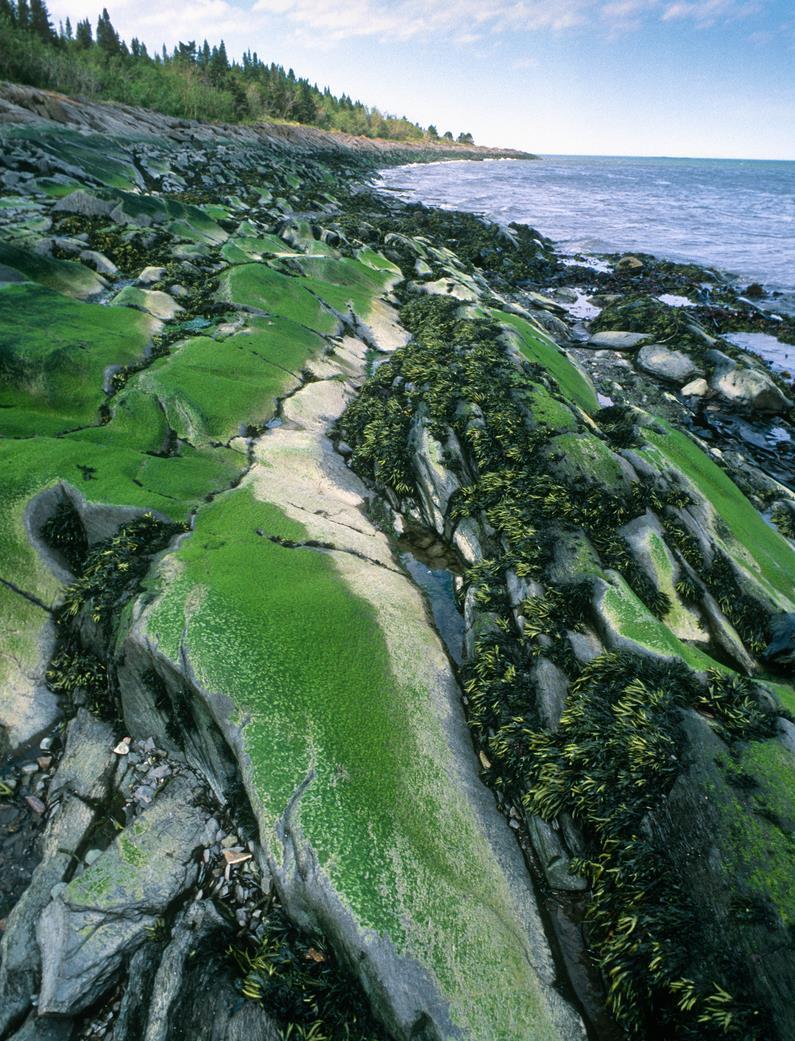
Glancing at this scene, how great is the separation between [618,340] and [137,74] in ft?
405

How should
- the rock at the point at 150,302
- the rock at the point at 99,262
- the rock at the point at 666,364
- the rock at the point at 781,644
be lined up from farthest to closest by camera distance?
the rock at the point at 666,364 → the rock at the point at 99,262 → the rock at the point at 150,302 → the rock at the point at 781,644

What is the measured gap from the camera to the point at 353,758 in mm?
7727

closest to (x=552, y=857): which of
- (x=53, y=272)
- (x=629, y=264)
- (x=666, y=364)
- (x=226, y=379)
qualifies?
(x=226, y=379)

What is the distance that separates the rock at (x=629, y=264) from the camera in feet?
164

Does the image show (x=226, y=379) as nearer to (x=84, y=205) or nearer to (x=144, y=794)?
(x=144, y=794)

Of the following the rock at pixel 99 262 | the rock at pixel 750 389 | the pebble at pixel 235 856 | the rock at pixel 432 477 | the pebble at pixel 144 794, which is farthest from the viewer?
the rock at pixel 750 389

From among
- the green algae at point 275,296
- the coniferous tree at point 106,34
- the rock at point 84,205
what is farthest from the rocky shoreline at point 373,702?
the coniferous tree at point 106,34

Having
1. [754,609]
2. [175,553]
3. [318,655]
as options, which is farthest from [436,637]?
[754,609]

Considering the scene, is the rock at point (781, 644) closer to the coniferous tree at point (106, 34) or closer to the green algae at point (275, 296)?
the green algae at point (275, 296)

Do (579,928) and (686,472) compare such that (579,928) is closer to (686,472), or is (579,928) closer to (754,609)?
(754,609)

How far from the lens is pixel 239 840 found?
286 inches

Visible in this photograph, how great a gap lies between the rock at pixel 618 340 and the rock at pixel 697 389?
5497mm

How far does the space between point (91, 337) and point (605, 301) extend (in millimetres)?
38693

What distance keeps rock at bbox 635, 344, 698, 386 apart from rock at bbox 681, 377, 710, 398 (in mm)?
881
